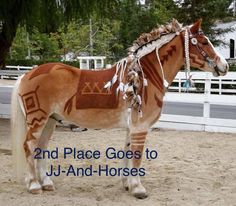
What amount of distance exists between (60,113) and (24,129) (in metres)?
0.47

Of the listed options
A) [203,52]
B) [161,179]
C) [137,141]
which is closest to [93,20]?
[161,179]

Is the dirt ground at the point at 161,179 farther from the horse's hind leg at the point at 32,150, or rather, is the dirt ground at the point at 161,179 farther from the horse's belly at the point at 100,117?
the horse's belly at the point at 100,117

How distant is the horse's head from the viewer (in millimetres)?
4477

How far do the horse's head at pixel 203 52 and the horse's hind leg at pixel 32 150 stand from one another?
6.11 ft

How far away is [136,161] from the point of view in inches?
177

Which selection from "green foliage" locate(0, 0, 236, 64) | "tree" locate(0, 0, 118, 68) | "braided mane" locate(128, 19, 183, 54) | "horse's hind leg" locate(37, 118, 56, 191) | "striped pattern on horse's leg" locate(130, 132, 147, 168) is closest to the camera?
"striped pattern on horse's leg" locate(130, 132, 147, 168)

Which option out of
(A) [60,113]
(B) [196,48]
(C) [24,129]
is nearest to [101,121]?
(A) [60,113]

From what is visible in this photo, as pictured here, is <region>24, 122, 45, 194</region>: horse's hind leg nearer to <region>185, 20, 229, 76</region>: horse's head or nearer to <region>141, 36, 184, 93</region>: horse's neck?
<region>141, 36, 184, 93</region>: horse's neck

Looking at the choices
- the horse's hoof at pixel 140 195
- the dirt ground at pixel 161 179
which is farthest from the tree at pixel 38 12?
the horse's hoof at pixel 140 195

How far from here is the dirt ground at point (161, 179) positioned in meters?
4.43

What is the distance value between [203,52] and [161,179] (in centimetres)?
175

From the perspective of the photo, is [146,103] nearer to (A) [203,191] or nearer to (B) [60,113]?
(B) [60,113]

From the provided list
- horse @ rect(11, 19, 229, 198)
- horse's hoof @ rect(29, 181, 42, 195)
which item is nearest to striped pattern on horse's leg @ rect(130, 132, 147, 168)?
horse @ rect(11, 19, 229, 198)

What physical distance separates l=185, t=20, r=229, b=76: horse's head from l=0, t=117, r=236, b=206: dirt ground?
4.70 feet
